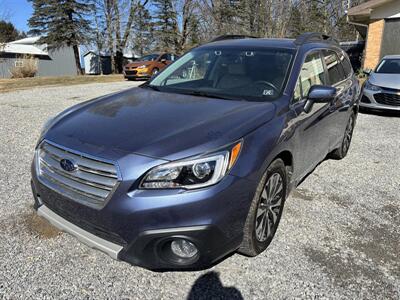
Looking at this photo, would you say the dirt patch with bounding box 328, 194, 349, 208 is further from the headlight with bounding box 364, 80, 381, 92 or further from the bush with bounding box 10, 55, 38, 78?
the bush with bounding box 10, 55, 38, 78

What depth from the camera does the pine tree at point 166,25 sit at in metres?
33.1

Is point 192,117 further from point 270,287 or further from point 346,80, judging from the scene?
point 346,80

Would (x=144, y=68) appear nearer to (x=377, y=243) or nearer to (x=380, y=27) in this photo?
(x=380, y=27)

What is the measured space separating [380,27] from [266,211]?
15.6 metres

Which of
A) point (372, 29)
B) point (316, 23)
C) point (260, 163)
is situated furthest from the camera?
point (316, 23)

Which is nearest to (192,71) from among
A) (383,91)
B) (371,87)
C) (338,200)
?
(338,200)

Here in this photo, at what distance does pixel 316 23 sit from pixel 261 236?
3084 cm

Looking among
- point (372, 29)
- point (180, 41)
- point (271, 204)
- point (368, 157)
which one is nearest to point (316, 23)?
point (180, 41)

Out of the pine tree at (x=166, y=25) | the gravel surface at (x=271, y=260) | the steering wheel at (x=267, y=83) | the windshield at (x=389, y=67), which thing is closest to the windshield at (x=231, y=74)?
the steering wheel at (x=267, y=83)

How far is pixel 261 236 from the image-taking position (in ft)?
8.91

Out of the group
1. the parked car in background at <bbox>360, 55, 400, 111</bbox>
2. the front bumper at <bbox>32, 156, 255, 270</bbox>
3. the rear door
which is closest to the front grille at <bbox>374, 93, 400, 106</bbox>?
the parked car in background at <bbox>360, 55, 400, 111</bbox>

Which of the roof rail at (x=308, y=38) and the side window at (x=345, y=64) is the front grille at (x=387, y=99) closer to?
the side window at (x=345, y=64)

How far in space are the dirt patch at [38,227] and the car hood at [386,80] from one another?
8.27 metres

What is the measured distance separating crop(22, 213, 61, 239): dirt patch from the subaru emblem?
0.83 meters
